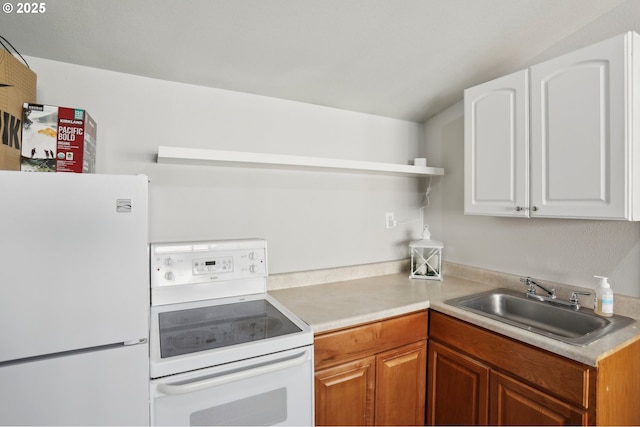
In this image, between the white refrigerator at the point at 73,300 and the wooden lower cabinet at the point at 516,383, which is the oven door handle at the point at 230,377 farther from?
the wooden lower cabinet at the point at 516,383

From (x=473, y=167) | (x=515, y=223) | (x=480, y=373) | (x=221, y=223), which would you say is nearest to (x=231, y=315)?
(x=221, y=223)

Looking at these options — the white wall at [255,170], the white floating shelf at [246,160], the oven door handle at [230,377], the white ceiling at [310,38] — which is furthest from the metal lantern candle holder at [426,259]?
the oven door handle at [230,377]

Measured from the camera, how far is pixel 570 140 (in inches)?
55.7

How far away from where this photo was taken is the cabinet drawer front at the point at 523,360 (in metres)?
1.14

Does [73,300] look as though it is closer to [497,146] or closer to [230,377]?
[230,377]

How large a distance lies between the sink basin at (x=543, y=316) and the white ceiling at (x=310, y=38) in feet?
4.12

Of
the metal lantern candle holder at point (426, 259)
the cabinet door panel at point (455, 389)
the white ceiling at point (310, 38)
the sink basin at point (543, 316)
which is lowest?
the cabinet door panel at point (455, 389)

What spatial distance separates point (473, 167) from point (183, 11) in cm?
155

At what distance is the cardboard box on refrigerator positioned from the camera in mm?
1046

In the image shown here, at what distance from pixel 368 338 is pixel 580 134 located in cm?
124

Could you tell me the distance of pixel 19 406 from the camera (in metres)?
0.90

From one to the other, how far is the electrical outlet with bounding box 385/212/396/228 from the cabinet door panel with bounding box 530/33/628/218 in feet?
3.06

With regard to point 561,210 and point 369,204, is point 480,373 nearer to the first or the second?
point 561,210

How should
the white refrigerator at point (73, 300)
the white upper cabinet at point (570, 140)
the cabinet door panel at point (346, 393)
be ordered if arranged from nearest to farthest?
1. the white refrigerator at point (73, 300)
2. the white upper cabinet at point (570, 140)
3. the cabinet door panel at point (346, 393)
